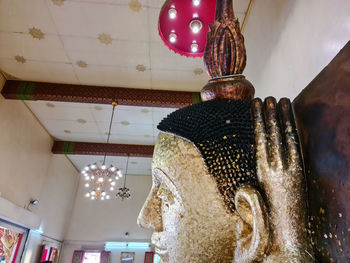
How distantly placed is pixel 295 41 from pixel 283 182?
1.08 meters

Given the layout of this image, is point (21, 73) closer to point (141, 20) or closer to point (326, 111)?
point (141, 20)

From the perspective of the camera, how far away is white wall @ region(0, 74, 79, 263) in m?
5.52

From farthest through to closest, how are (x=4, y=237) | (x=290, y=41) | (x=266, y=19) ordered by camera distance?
(x=4, y=237)
(x=266, y=19)
(x=290, y=41)

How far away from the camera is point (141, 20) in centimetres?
372

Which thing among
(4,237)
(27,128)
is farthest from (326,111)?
(4,237)

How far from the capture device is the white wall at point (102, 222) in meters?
9.80

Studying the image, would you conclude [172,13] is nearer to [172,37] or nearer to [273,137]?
[172,37]

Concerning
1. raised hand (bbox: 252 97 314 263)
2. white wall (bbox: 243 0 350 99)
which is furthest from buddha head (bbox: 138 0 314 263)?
white wall (bbox: 243 0 350 99)

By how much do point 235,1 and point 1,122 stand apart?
17.0 ft

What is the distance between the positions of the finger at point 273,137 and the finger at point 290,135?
17mm

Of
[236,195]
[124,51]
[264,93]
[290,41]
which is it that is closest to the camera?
[236,195]

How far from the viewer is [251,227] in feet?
1.73

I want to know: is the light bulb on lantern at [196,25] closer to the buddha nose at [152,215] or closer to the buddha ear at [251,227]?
the buddha nose at [152,215]

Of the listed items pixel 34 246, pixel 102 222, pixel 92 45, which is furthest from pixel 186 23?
pixel 102 222
